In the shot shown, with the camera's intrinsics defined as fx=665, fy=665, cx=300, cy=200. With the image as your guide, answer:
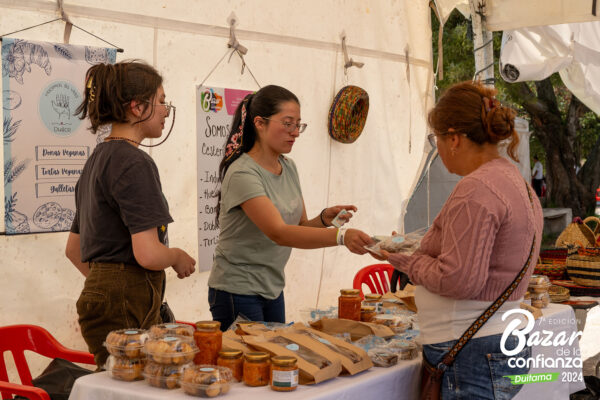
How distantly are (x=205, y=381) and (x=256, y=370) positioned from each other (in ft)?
0.52

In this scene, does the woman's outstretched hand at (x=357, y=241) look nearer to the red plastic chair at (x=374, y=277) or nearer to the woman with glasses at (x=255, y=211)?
the woman with glasses at (x=255, y=211)

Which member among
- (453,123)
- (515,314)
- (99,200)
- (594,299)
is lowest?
(594,299)

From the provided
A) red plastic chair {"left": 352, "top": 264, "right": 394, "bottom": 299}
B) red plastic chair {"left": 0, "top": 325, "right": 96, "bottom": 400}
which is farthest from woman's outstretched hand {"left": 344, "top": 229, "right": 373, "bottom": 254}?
red plastic chair {"left": 352, "top": 264, "right": 394, "bottom": 299}

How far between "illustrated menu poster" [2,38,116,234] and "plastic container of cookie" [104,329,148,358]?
4.28 ft

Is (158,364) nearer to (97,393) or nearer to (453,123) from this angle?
(97,393)

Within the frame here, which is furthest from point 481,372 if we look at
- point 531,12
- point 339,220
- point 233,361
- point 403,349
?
point 531,12

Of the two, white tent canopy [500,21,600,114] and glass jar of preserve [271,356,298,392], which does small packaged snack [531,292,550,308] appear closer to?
glass jar of preserve [271,356,298,392]

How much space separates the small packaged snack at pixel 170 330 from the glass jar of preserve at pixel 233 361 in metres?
0.12

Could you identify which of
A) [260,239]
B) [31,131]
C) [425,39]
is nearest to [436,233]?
[260,239]

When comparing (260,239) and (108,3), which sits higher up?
(108,3)

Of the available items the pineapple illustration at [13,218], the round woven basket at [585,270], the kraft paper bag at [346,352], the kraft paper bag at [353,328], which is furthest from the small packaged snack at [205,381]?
the round woven basket at [585,270]

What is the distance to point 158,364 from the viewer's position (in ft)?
5.61

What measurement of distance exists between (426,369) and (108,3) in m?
2.19

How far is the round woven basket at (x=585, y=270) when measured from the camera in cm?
350
